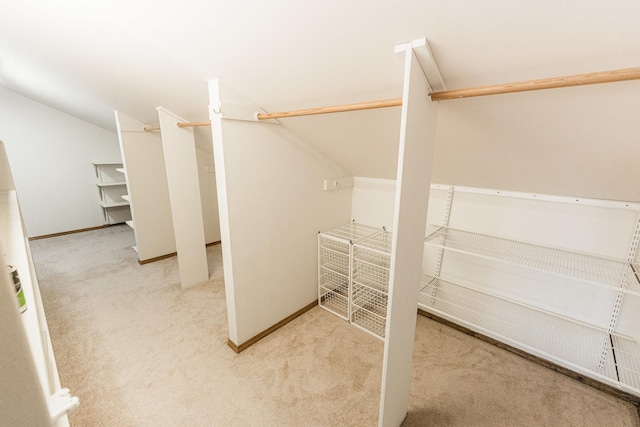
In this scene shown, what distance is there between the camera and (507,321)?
1.94 m

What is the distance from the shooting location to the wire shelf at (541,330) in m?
1.53

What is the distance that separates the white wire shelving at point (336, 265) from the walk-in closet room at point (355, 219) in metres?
0.03

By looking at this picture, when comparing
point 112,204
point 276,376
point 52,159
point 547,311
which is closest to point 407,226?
point 276,376

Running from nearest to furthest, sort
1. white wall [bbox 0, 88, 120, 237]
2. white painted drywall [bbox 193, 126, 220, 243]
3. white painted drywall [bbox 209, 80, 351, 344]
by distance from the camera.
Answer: white painted drywall [bbox 209, 80, 351, 344] < white painted drywall [bbox 193, 126, 220, 243] < white wall [bbox 0, 88, 120, 237]

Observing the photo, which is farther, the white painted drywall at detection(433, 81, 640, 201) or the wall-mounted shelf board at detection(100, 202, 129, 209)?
the wall-mounted shelf board at detection(100, 202, 129, 209)

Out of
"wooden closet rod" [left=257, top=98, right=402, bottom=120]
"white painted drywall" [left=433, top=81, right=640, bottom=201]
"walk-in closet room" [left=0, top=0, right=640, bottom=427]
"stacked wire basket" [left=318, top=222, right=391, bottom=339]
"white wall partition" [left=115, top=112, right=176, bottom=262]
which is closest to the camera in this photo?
"walk-in closet room" [left=0, top=0, right=640, bottom=427]

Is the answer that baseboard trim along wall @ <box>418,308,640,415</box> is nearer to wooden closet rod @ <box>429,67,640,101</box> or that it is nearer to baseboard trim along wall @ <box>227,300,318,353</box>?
baseboard trim along wall @ <box>227,300,318,353</box>

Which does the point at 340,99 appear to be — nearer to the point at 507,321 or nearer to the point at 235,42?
the point at 235,42

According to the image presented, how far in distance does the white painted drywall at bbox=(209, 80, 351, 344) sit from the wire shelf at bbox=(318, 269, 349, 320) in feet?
0.43

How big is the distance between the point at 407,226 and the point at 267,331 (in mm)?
1506

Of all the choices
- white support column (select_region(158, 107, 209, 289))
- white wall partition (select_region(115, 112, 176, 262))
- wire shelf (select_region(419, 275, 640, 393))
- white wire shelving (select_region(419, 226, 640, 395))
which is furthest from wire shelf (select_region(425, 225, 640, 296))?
white wall partition (select_region(115, 112, 176, 262))

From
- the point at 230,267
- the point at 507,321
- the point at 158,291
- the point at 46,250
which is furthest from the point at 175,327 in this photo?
the point at 46,250

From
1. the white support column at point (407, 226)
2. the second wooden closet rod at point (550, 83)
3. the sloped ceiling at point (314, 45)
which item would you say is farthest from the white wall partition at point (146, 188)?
the white support column at point (407, 226)

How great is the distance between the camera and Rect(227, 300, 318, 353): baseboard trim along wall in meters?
1.92
